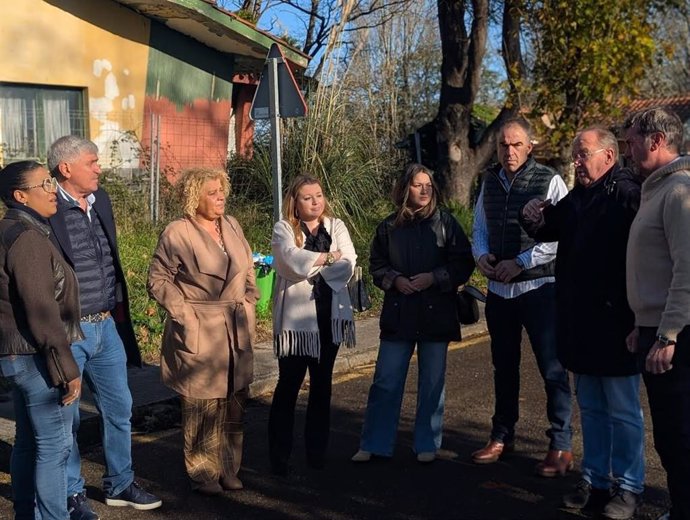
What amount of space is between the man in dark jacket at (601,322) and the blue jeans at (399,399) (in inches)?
39.8

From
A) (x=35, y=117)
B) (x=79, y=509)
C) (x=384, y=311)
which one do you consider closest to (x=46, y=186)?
(x=79, y=509)

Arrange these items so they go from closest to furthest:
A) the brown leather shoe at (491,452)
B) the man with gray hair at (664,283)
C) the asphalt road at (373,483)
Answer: the man with gray hair at (664,283) → the asphalt road at (373,483) → the brown leather shoe at (491,452)

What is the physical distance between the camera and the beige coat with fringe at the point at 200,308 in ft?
17.2

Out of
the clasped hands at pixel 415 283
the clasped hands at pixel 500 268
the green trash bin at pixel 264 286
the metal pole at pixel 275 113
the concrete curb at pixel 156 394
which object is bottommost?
the concrete curb at pixel 156 394

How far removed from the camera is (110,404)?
5.13 metres

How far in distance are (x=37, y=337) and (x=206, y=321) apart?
50.0 inches

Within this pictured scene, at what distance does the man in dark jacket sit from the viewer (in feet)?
15.6

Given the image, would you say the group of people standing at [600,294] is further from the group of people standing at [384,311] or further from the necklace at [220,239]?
the necklace at [220,239]

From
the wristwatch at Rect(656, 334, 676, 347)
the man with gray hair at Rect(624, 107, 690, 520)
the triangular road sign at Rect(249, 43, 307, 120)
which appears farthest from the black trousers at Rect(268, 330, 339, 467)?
the triangular road sign at Rect(249, 43, 307, 120)

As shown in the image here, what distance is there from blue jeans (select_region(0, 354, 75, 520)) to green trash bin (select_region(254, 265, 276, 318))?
195 inches

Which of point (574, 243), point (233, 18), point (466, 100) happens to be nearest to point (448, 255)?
point (574, 243)

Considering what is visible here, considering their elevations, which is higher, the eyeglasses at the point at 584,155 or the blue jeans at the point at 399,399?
the eyeglasses at the point at 584,155

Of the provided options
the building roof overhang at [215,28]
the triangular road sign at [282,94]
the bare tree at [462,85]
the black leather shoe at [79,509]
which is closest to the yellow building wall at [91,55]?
the building roof overhang at [215,28]

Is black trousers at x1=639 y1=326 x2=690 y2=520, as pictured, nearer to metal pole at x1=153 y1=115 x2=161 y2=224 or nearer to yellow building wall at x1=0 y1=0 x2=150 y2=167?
metal pole at x1=153 y1=115 x2=161 y2=224
